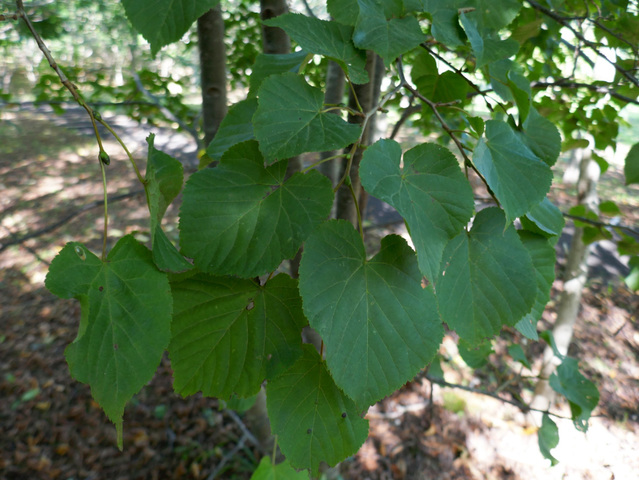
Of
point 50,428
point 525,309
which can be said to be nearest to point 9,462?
point 50,428

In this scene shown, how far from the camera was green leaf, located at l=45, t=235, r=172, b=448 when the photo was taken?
571mm

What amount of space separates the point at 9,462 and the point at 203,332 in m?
2.93

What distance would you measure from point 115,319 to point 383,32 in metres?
0.65

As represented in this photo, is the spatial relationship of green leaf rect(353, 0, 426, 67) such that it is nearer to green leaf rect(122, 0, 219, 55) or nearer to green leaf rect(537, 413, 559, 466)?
green leaf rect(122, 0, 219, 55)

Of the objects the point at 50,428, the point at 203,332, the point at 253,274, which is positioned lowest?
the point at 50,428

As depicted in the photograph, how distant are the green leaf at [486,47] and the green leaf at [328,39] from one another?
20 centimetres

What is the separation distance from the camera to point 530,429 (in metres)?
2.98

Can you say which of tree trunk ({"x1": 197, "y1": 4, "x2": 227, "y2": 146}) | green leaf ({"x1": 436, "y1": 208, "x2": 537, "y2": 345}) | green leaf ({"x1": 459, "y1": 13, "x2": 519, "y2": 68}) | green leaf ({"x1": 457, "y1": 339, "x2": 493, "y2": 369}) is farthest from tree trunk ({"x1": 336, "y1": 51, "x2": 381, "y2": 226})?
green leaf ({"x1": 457, "y1": 339, "x2": 493, "y2": 369})

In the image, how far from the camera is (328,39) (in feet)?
2.35

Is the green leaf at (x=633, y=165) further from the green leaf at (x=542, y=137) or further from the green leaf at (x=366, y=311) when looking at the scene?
the green leaf at (x=366, y=311)

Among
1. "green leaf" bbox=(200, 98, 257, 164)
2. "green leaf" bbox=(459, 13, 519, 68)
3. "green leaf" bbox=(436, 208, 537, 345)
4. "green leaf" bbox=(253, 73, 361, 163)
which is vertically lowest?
"green leaf" bbox=(436, 208, 537, 345)

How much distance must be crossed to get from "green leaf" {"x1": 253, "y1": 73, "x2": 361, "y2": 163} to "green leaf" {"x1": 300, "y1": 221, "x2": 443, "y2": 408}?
129mm

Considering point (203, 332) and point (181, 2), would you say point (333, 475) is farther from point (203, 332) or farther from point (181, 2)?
point (181, 2)

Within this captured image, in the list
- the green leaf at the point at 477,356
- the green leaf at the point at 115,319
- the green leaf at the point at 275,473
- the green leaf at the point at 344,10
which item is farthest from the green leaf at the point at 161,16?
the green leaf at the point at 477,356
